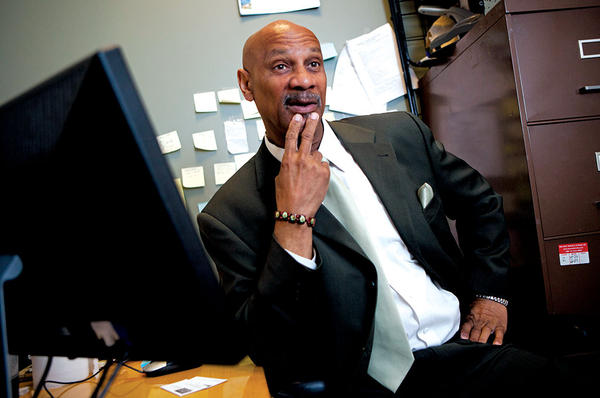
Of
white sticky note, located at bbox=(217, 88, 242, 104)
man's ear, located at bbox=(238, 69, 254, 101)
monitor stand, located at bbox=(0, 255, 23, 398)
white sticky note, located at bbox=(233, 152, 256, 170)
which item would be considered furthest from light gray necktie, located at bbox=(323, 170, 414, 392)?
white sticky note, located at bbox=(217, 88, 242, 104)

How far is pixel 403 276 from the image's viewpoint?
106cm

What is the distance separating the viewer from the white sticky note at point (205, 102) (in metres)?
1.91

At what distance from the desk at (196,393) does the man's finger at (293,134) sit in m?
0.53

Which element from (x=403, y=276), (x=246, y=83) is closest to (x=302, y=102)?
(x=246, y=83)

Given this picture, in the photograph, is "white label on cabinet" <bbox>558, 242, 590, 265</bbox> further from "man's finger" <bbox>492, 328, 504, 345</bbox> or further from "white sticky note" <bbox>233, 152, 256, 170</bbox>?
"white sticky note" <bbox>233, 152, 256, 170</bbox>

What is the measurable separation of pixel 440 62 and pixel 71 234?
161cm

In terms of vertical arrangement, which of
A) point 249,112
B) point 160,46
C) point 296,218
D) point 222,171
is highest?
point 160,46

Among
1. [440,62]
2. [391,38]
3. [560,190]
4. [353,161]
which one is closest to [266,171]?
[353,161]

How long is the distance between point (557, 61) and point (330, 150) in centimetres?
73

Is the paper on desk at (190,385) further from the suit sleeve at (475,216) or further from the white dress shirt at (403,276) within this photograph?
the suit sleeve at (475,216)

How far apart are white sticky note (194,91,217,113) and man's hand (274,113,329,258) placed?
994 millimetres

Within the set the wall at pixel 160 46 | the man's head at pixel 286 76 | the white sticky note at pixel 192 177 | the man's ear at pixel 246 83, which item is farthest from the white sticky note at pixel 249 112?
the man's head at pixel 286 76

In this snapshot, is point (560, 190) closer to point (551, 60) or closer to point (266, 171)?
point (551, 60)

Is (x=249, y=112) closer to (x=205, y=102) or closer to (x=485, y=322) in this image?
(x=205, y=102)
